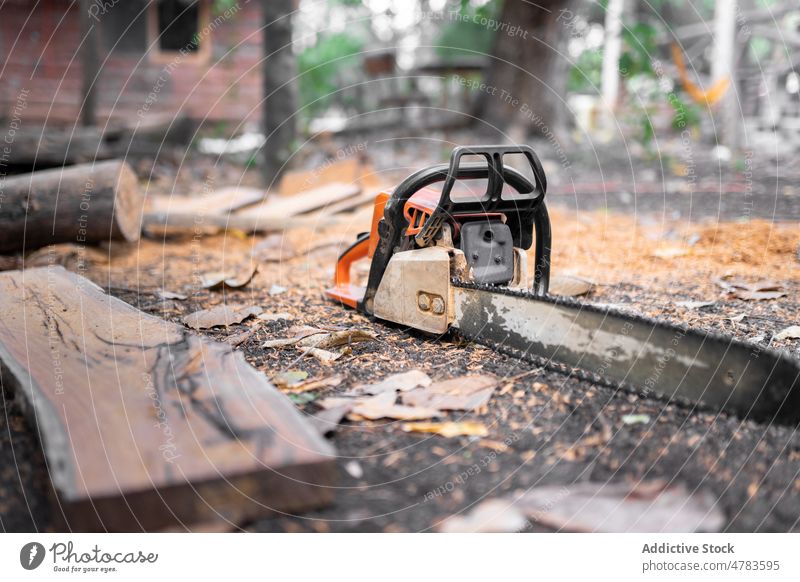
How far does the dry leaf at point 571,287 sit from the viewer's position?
3.25 m

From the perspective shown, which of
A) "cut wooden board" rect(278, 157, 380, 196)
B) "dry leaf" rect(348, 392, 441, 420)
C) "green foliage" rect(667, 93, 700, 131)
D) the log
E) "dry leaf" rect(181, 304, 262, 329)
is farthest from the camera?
"green foliage" rect(667, 93, 700, 131)

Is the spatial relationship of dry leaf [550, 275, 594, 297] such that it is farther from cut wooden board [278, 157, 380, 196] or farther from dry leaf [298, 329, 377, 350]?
cut wooden board [278, 157, 380, 196]

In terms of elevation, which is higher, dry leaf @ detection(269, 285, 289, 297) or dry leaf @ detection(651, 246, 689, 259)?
dry leaf @ detection(651, 246, 689, 259)

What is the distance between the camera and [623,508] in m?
1.54

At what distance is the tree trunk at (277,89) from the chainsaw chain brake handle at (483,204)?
4670 mm

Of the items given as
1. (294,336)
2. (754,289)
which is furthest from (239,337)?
(754,289)

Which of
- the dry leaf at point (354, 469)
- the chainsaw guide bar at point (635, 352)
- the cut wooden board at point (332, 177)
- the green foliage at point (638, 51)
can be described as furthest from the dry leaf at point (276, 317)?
the green foliage at point (638, 51)

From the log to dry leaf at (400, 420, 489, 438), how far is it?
2943 millimetres

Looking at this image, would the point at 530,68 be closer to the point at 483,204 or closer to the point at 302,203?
the point at 302,203

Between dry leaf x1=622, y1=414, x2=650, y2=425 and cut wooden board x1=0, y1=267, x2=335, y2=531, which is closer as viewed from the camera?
cut wooden board x1=0, y1=267, x2=335, y2=531

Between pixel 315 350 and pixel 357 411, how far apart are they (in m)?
0.61

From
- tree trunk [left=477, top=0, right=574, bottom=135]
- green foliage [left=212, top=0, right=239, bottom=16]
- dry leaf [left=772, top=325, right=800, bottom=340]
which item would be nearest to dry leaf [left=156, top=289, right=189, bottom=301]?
dry leaf [left=772, top=325, right=800, bottom=340]

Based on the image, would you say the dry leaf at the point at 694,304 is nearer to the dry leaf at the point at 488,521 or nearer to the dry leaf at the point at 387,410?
the dry leaf at the point at 387,410

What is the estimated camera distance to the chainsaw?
6.02ft
